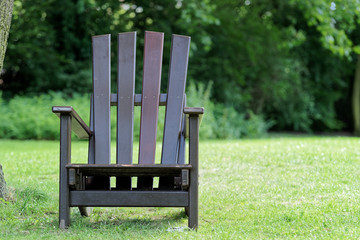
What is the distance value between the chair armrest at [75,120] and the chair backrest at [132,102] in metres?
0.12

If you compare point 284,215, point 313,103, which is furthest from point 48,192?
point 313,103

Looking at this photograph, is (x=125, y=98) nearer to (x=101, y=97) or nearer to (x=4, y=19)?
(x=101, y=97)

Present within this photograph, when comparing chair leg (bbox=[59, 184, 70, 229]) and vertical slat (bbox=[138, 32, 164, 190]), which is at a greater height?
vertical slat (bbox=[138, 32, 164, 190])

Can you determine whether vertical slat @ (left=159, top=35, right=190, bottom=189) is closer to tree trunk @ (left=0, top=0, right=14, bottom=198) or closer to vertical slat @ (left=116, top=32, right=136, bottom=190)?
vertical slat @ (left=116, top=32, right=136, bottom=190)

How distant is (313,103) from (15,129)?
9.43 meters

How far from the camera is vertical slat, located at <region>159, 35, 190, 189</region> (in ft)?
11.9

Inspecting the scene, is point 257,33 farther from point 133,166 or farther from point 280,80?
point 133,166

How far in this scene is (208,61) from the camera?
13.6 m

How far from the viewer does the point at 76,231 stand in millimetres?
3057

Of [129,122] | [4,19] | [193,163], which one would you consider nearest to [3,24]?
[4,19]

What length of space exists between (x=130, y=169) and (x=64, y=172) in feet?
1.41

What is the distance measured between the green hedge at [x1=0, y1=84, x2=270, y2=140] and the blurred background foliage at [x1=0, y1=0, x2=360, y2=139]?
0.02 metres

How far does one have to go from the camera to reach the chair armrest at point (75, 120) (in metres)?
3.03

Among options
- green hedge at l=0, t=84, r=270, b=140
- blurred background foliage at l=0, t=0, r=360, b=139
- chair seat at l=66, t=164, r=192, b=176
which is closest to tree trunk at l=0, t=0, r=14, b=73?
chair seat at l=66, t=164, r=192, b=176
